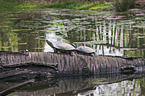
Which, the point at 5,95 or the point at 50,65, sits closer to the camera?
the point at 5,95

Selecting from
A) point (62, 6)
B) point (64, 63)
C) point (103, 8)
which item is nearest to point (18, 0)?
point (62, 6)

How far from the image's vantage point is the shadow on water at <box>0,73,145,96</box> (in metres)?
3.82

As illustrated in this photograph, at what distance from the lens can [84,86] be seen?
13.4ft

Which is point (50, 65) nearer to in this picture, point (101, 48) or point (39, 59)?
point (39, 59)

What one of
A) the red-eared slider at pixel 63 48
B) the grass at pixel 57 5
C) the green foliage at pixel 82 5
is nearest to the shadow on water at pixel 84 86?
the red-eared slider at pixel 63 48

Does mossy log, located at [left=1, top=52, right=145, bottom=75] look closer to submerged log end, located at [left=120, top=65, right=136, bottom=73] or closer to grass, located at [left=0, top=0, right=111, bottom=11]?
submerged log end, located at [left=120, top=65, right=136, bottom=73]

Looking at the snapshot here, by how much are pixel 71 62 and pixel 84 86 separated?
47cm

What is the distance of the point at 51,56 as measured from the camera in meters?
4.35

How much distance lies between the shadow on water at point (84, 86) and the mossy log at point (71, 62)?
11 centimetres

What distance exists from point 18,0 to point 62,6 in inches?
268

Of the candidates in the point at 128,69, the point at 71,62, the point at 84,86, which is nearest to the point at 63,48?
the point at 71,62

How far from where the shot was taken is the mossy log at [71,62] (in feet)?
13.8

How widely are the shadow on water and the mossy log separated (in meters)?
0.11

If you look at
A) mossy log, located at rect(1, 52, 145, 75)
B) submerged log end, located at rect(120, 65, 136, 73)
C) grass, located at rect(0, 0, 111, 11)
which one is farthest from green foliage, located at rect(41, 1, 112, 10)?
mossy log, located at rect(1, 52, 145, 75)
